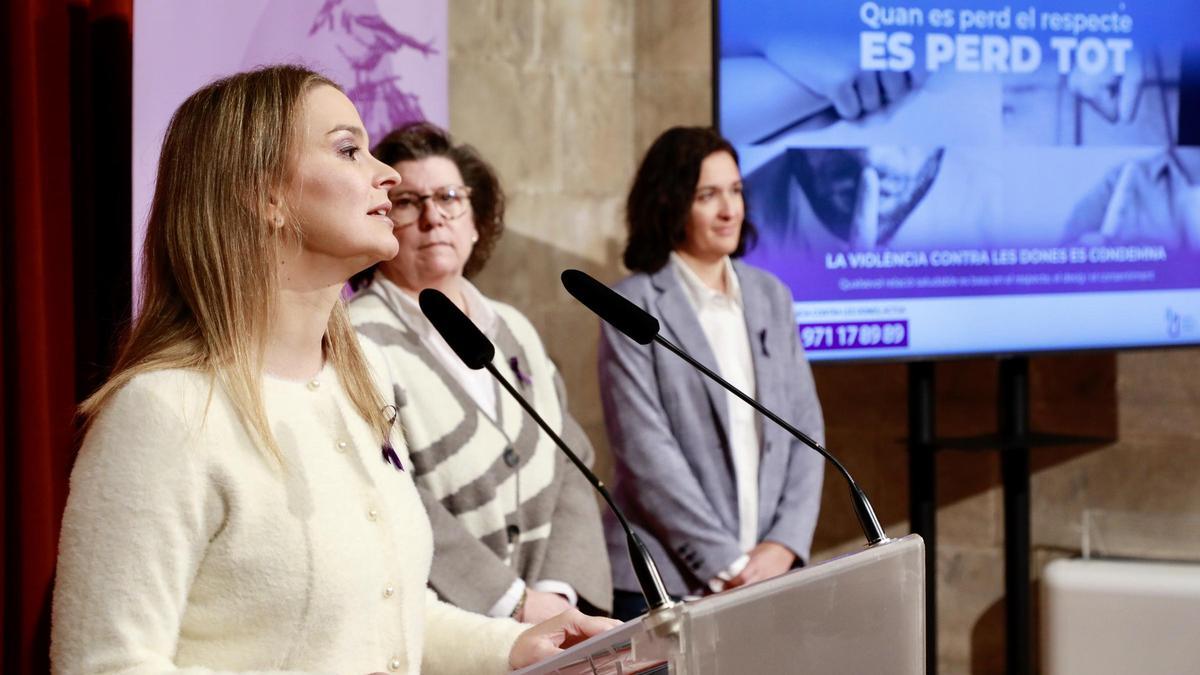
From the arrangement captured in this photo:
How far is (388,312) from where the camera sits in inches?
110

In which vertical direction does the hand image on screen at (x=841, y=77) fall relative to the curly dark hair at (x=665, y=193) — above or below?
above

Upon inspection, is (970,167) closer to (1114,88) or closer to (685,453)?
(1114,88)

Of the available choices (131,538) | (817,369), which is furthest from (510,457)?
(817,369)

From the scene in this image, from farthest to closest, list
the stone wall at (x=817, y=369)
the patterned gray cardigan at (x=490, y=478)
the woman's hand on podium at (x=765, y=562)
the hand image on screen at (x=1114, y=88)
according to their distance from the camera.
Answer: the stone wall at (x=817, y=369)
the hand image on screen at (x=1114, y=88)
the woman's hand on podium at (x=765, y=562)
the patterned gray cardigan at (x=490, y=478)

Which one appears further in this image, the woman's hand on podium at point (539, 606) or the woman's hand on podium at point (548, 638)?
the woman's hand on podium at point (539, 606)

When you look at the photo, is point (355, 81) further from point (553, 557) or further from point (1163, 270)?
point (1163, 270)

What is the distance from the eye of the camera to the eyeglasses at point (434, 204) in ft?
9.41

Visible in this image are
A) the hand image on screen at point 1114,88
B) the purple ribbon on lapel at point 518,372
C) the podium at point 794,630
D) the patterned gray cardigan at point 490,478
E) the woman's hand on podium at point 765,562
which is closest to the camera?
the podium at point 794,630

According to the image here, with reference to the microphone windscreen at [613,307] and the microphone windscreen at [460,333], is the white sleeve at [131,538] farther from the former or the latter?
the microphone windscreen at [613,307]

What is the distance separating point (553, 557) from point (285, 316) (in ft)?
4.38

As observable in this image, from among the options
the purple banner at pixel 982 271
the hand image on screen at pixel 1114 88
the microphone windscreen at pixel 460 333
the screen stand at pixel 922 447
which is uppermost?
the hand image on screen at pixel 1114 88

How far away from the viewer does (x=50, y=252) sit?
2.26 meters

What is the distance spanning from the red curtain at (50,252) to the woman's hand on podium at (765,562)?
1.50 m

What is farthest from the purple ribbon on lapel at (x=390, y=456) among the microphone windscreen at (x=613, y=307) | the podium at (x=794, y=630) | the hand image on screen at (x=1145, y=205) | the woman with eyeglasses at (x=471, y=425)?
the hand image on screen at (x=1145, y=205)
